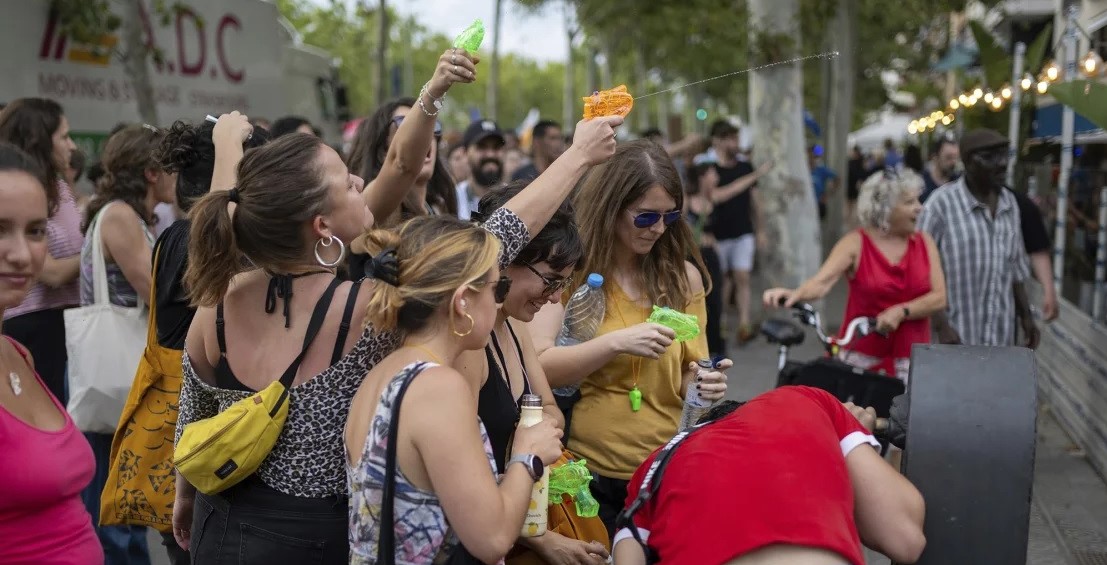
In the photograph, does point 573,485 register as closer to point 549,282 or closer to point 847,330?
point 549,282

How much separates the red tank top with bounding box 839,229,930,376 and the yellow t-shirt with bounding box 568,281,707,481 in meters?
2.34

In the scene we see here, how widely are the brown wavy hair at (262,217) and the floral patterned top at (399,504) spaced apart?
54cm

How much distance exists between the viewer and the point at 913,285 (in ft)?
18.2

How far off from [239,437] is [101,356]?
2041 millimetres

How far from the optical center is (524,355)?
2.95 m

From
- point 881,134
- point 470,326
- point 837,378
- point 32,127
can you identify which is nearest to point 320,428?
point 470,326

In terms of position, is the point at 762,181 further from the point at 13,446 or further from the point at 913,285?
the point at 13,446

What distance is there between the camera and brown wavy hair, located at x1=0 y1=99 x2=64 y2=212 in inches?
193

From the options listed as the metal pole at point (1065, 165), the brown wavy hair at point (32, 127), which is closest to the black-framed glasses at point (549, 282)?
the brown wavy hair at point (32, 127)

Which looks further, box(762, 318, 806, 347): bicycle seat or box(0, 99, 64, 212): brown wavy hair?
box(762, 318, 806, 347): bicycle seat

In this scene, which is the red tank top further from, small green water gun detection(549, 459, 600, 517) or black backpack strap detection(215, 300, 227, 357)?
black backpack strap detection(215, 300, 227, 357)

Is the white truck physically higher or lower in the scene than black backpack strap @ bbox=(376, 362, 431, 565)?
higher

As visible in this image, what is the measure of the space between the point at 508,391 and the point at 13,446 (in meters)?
1.12

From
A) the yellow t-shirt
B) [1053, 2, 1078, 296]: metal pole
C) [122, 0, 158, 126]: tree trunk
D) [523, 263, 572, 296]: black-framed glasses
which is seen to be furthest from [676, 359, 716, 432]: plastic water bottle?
[122, 0, 158, 126]: tree trunk
